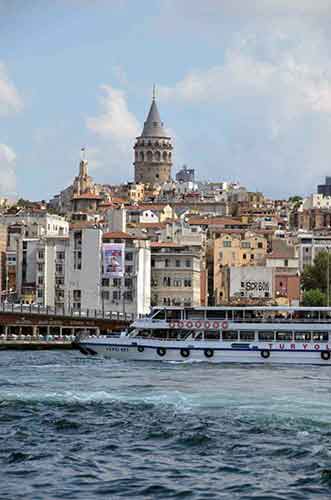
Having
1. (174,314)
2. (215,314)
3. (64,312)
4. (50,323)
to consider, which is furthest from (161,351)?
(64,312)

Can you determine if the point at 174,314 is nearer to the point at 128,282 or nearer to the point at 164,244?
the point at 128,282

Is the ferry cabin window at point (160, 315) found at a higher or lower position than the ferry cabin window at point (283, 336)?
higher

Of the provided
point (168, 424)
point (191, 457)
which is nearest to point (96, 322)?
point (168, 424)

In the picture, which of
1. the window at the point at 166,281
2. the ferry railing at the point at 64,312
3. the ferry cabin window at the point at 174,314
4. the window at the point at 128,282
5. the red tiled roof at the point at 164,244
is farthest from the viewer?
the red tiled roof at the point at 164,244

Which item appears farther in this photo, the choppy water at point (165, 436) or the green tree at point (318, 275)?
the green tree at point (318, 275)

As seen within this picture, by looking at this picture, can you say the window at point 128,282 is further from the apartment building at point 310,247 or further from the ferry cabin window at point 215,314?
the ferry cabin window at point 215,314

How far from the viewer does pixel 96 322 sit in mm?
117688

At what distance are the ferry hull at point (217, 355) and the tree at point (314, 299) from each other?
54.4m

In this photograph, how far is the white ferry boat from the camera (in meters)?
81.2

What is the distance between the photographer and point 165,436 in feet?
156

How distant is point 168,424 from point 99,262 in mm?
79273

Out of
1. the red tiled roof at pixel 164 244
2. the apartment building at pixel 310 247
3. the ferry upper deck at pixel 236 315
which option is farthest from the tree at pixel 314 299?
the ferry upper deck at pixel 236 315

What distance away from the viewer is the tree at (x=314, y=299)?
5359 inches

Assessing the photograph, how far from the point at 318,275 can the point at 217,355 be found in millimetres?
73027
